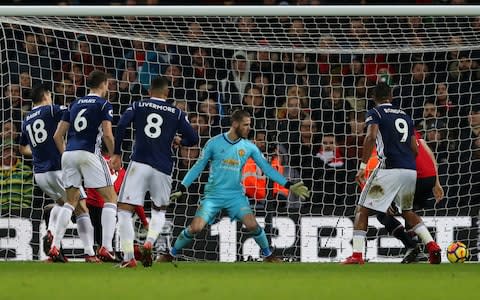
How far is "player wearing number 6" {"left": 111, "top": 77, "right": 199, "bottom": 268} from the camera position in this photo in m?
10.8

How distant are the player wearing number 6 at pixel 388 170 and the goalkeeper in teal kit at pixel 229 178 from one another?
1.45 metres

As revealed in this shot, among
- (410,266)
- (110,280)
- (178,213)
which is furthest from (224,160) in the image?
(110,280)

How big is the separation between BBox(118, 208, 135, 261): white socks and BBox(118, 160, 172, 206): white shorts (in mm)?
133

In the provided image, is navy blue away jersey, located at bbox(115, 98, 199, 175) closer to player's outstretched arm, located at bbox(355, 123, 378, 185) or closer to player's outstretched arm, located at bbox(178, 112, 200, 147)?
player's outstretched arm, located at bbox(178, 112, 200, 147)

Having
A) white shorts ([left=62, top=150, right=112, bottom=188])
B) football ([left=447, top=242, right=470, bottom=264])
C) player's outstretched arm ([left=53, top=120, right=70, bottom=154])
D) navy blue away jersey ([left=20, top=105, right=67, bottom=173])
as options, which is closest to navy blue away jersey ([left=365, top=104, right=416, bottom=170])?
football ([left=447, top=242, right=470, bottom=264])

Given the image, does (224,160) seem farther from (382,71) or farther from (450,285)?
(450,285)

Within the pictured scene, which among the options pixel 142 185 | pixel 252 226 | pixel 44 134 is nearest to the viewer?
pixel 142 185

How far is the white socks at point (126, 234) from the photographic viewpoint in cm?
1068

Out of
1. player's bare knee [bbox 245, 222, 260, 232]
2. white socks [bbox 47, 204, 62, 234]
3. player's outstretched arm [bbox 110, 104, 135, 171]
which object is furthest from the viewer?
player's bare knee [bbox 245, 222, 260, 232]

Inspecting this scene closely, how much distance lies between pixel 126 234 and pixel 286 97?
4.62 m

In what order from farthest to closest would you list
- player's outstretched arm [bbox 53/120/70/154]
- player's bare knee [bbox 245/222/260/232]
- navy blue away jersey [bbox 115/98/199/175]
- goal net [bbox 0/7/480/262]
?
goal net [bbox 0/7/480/262]
player's bare knee [bbox 245/222/260/232]
player's outstretched arm [bbox 53/120/70/154]
navy blue away jersey [bbox 115/98/199/175]

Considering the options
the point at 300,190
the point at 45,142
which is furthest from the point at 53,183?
the point at 300,190

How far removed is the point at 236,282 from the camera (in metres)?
8.64

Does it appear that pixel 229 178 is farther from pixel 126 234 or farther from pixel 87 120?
pixel 126 234
